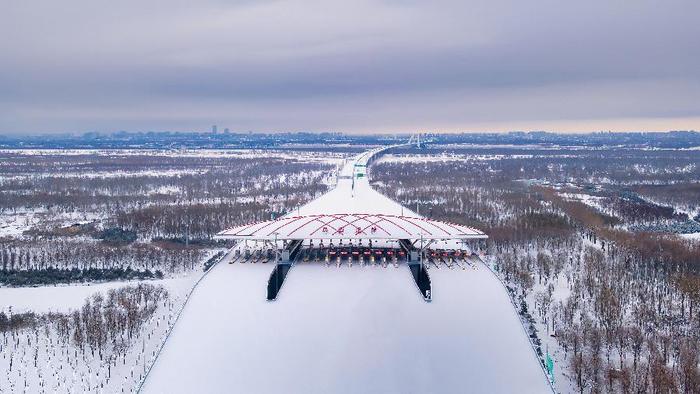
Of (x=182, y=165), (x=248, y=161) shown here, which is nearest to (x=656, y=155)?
(x=248, y=161)

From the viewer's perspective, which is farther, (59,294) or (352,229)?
(59,294)

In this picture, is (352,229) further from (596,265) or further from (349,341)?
(596,265)

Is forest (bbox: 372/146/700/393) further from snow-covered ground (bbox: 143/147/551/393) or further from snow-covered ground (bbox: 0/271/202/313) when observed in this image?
snow-covered ground (bbox: 0/271/202/313)

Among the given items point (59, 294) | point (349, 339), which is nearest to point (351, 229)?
point (349, 339)

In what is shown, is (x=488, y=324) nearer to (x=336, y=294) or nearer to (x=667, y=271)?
(x=336, y=294)

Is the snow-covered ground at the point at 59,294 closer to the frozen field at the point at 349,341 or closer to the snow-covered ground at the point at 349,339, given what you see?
the snow-covered ground at the point at 349,339
